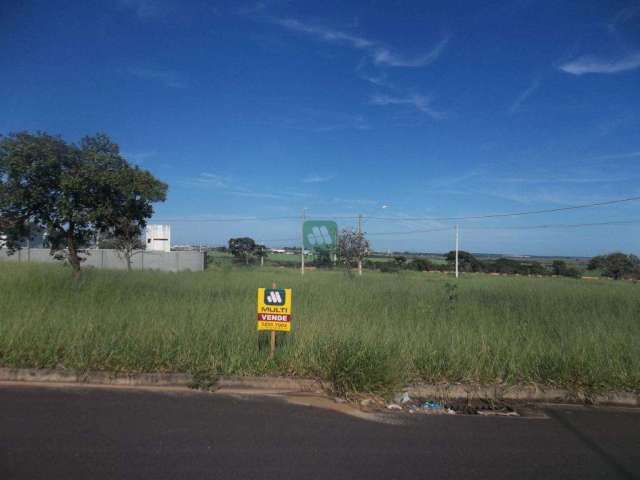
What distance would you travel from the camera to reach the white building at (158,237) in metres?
50.7

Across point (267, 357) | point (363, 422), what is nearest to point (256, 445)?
point (363, 422)

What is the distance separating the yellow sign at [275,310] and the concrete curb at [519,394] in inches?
75.5

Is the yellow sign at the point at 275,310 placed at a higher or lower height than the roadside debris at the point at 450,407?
higher

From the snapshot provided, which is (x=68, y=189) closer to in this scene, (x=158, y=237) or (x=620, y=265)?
(x=620, y=265)

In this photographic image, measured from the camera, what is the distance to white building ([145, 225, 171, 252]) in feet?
166

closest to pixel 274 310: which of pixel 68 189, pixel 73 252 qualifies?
pixel 68 189

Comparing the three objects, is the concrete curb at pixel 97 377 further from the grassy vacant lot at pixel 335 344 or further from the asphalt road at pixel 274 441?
the asphalt road at pixel 274 441

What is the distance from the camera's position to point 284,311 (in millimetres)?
6246

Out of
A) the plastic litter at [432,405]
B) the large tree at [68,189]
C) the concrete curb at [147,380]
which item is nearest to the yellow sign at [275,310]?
the concrete curb at [147,380]

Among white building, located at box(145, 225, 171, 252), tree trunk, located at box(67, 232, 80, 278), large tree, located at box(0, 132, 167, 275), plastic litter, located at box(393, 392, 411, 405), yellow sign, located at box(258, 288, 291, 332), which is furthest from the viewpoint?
white building, located at box(145, 225, 171, 252)

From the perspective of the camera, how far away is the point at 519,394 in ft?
18.4

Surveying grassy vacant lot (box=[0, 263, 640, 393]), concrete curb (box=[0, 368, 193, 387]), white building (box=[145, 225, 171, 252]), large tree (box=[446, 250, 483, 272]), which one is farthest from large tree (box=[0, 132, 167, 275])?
large tree (box=[446, 250, 483, 272])

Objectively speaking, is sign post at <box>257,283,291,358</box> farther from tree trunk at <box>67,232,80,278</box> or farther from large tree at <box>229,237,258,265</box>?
large tree at <box>229,237,258,265</box>

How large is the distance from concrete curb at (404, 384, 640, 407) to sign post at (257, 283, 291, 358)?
1.92 meters
